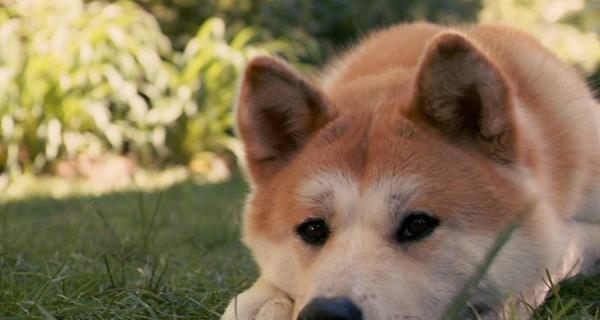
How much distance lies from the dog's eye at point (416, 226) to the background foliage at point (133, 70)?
5.49 metres

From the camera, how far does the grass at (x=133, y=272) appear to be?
279 centimetres

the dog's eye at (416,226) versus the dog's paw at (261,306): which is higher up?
the dog's eye at (416,226)

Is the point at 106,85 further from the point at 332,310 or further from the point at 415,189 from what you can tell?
the point at 332,310

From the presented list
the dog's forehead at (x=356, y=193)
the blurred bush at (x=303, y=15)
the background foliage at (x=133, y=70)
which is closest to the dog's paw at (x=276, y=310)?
the dog's forehead at (x=356, y=193)

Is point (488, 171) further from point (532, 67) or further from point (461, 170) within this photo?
point (532, 67)

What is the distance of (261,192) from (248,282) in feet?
1.48

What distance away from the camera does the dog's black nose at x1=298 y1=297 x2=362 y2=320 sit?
226 cm

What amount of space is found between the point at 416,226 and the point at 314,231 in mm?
310

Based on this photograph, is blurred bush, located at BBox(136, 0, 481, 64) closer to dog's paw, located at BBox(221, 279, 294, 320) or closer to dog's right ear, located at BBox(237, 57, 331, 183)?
dog's right ear, located at BBox(237, 57, 331, 183)

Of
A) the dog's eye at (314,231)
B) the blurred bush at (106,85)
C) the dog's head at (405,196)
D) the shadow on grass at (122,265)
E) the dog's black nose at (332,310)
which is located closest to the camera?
the dog's black nose at (332,310)

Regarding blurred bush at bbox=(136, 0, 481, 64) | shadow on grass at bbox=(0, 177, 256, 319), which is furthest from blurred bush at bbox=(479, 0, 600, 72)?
shadow on grass at bbox=(0, 177, 256, 319)

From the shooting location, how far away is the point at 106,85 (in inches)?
326

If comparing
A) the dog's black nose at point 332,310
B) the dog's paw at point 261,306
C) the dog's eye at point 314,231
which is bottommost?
the dog's paw at point 261,306

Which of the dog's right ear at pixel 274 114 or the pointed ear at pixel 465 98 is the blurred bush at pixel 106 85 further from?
the pointed ear at pixel 465 98
